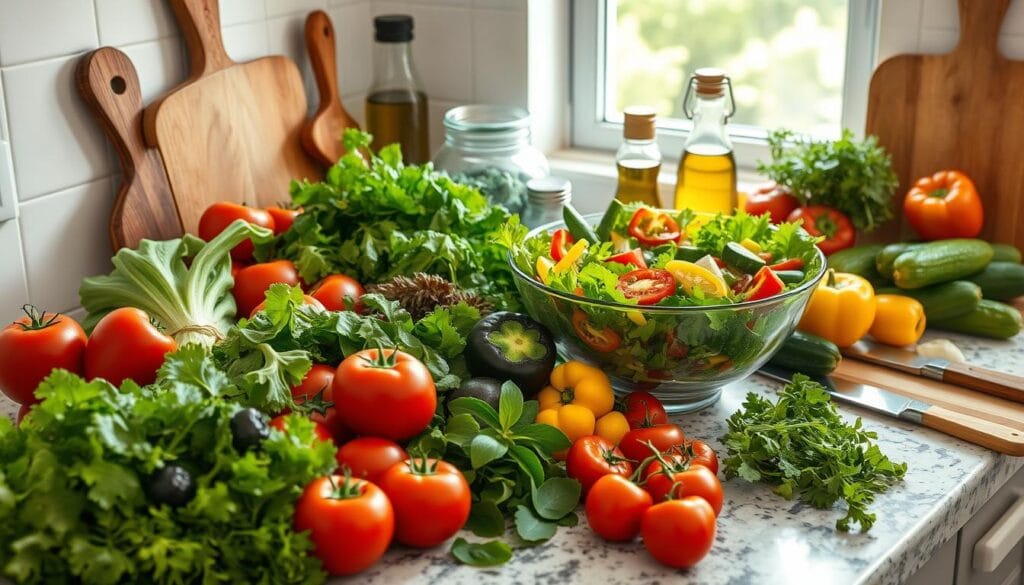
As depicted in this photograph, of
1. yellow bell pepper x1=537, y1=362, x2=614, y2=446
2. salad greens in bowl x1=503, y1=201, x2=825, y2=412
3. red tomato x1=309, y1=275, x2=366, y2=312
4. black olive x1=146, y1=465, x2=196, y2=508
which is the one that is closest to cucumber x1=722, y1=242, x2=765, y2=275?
salad greens in bowl x1=503, y1=201, x2=825, y2=412

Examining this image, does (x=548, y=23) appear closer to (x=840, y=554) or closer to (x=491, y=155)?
(x=491, y=155)

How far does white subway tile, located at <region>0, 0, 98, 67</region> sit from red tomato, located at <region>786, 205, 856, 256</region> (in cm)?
97

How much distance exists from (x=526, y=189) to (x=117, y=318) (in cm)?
66

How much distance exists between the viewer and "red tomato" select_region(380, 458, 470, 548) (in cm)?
98

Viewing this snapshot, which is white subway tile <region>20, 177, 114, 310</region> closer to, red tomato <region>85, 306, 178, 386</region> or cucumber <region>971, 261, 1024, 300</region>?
red tomato <region>85, 306, 178, 386</region>

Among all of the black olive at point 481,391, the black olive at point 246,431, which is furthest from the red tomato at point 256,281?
the black olive at point 246,431

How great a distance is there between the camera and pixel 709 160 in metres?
1.58

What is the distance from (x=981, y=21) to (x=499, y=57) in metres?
0.73

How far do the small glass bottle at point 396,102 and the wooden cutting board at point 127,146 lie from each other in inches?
16.5

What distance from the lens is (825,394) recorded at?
1.22 meters

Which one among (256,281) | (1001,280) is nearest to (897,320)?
(1001,280)

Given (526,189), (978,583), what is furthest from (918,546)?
(526,189)

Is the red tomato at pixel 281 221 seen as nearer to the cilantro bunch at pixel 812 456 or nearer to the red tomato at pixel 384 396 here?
the red tomato at pixel 384 396

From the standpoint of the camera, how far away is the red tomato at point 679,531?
0.96 meters
